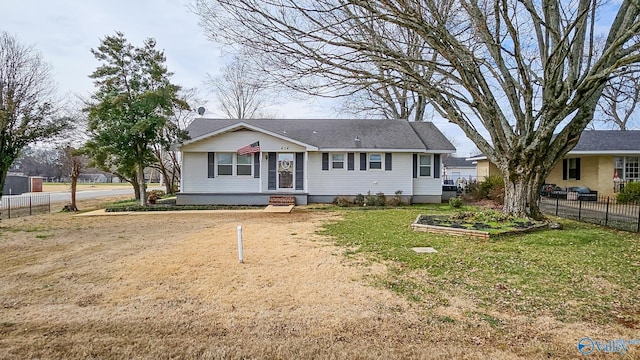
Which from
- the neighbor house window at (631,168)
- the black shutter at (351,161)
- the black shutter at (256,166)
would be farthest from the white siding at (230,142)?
the neighbor house window at (631,168)

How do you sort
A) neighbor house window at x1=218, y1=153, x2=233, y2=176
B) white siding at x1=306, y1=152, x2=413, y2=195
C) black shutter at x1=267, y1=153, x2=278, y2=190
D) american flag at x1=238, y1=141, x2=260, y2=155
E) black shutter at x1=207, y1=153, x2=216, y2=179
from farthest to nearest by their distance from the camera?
white siding at x1=306, y1=152, x2=413, y2=195, black shutter at x1=267, y1=153, x2=278, y2=190, neighbor house window at x1=218, y1=153, x2=233, y2=176, black shutter at x1=207, y1=153, x2=216, y2=179, american flag at x1=238, y1=141, x2=260, y2=155

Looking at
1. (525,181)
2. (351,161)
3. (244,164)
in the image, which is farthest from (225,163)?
(525,181)

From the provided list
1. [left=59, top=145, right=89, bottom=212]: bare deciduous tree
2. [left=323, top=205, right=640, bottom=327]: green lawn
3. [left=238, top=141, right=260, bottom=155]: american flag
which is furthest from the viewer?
[left=238, top=141, right=260, bottom=155]: american flag

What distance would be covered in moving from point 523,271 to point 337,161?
40.9 ft

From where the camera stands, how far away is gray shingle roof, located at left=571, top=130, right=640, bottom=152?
1814 cm

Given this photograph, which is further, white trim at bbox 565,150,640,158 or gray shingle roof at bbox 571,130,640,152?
gray shingle roof at bbox 571,130,640,152

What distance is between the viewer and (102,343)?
3.15 m

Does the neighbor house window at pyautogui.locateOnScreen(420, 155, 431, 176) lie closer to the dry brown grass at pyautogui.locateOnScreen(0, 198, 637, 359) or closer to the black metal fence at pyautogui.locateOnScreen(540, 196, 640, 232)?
the black metal fence at pyautogui.locateOnScreen(540, 196, 640, 232)

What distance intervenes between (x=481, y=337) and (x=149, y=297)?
160 inches

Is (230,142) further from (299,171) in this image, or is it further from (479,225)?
(479,225)

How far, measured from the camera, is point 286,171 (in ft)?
56.0

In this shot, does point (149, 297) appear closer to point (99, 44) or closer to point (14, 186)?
point (99, 44)

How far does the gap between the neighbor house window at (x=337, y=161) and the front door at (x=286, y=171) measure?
213 cm

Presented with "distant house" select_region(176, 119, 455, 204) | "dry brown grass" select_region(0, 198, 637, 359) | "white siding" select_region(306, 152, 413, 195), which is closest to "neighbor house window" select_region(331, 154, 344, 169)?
"distant house" select_region(176, 119, 455, 204)
